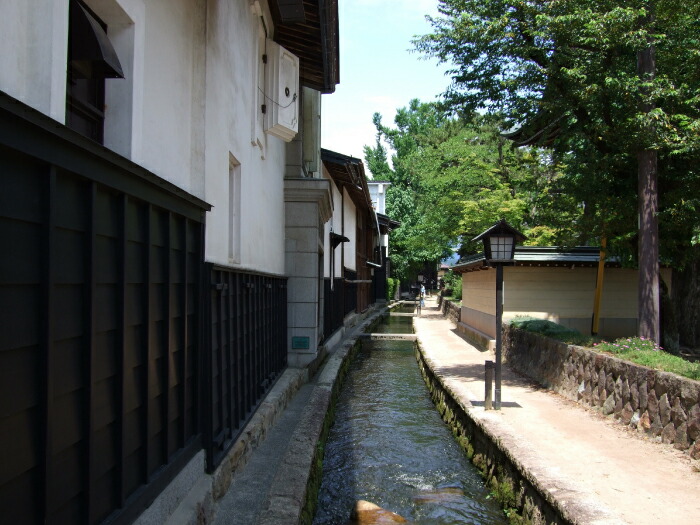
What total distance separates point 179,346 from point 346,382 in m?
11.3

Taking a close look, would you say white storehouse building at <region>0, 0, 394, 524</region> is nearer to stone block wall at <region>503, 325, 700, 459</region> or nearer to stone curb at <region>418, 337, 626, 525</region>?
stone curb at <region>418, 337, 626, 525</region>

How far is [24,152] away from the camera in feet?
7.34

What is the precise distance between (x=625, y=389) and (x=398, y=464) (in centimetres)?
342

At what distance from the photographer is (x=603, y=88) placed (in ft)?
35.6

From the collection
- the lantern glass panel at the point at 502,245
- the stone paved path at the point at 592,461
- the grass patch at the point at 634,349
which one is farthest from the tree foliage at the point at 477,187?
the stone paved path at the point at 592,461

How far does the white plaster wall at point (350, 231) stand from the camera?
25828mm

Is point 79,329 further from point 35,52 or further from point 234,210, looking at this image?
point 234,210

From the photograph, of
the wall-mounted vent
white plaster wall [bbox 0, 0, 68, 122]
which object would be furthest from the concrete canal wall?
the wall-mounted vent

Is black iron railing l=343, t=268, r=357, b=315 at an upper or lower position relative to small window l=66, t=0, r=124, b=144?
lower

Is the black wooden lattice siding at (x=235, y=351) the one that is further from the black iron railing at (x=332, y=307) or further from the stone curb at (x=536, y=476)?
the black iron railing at (x=332, y=307)

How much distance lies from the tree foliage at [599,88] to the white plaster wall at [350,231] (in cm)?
1233

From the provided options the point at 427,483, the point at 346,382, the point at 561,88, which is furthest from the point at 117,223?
the point at 346,382

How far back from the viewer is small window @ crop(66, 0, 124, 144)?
11.6 feet

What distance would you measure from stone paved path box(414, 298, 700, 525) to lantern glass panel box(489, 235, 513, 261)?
2.55 meters
